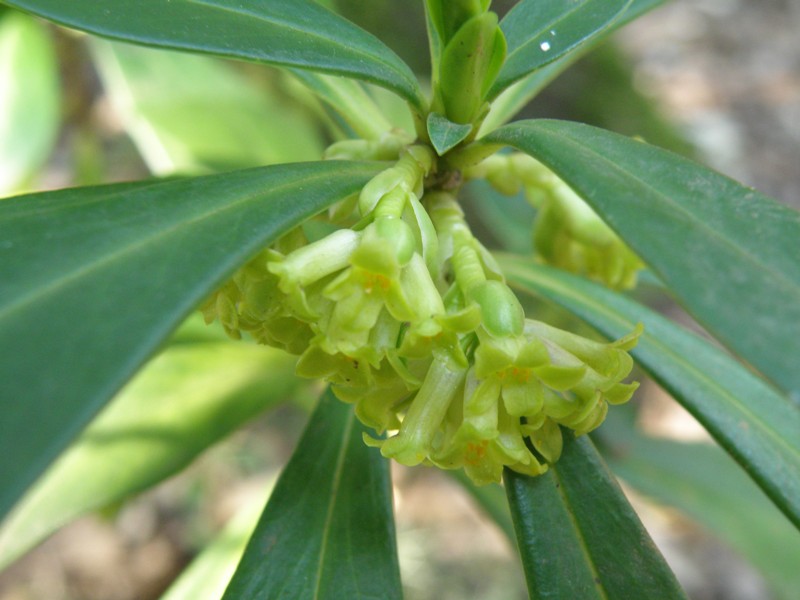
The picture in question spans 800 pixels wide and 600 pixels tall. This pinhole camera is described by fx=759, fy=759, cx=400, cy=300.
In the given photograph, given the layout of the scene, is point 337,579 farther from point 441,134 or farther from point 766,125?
point 766,125

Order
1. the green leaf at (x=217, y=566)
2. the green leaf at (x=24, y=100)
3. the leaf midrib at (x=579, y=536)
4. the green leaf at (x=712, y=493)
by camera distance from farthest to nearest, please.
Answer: the green leaf at (x=24, y=100) → the green leaf at (x=712, y=493) → the green leaf at (x=217, y=566) → the leaf midrib at (x=579, y=536)

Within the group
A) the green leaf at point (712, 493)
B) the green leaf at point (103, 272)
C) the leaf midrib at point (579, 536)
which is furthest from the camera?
the green leaf at point (712, 493)

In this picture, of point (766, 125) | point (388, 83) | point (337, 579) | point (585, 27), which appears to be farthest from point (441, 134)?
point (766, 125)

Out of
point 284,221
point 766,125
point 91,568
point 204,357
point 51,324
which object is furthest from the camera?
point 766,125

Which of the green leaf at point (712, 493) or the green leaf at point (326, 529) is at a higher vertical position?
the green leaf at point (712, 493)

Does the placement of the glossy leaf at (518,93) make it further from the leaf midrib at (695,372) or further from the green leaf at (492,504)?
the green leaf at (492,504)

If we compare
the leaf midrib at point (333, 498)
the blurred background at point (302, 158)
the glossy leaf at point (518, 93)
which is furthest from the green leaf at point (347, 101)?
the blurred background at point (302, 158)
